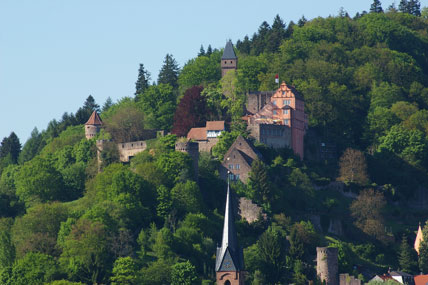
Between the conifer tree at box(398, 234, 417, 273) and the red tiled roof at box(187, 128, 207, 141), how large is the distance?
70.3ft

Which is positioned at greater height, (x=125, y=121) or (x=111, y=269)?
(x=125, y=121)

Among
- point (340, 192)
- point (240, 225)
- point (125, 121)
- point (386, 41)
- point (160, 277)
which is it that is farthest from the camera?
point (386, 41)

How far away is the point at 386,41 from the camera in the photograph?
6270 inches

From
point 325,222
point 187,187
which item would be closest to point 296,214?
point 325,222

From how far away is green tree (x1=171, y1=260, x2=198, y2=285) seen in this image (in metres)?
97.5

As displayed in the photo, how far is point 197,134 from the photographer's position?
12219 centimetres

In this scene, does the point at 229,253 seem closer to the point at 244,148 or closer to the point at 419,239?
the point at 244,148

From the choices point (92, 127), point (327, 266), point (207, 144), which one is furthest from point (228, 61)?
point (327, 266)

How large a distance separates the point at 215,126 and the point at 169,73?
99.1ft

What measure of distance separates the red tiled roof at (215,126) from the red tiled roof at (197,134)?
1.68 feet

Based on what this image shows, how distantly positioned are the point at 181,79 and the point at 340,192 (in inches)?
1222

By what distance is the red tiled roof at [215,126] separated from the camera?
12212cm

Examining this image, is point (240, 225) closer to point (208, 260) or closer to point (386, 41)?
point (208, 260)

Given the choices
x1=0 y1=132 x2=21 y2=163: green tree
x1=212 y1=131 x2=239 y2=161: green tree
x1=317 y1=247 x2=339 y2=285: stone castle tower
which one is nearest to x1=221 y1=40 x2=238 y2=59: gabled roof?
x1=212 y1=131 x2=239 y2=161: green tree
